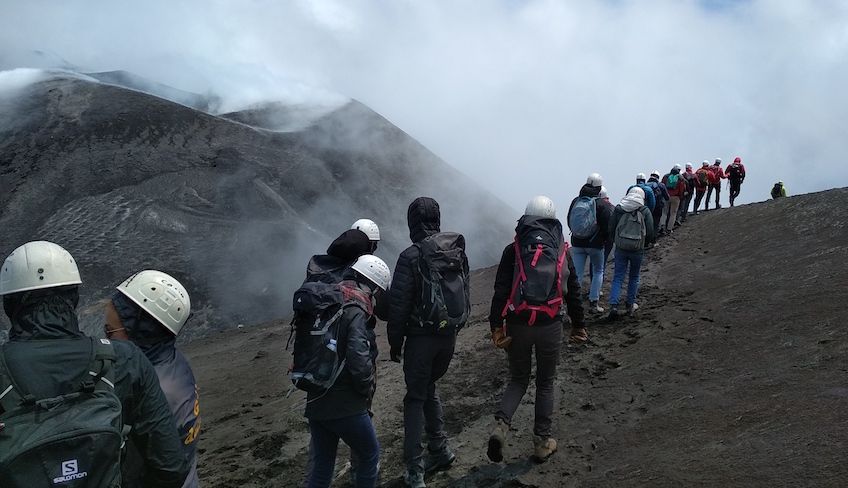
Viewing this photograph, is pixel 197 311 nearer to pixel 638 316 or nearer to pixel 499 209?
pixel 638 316

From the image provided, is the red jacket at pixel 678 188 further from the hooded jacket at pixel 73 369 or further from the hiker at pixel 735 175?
the hooded jacket at pixel 73 369

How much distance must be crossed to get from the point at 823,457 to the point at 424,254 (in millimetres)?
2821

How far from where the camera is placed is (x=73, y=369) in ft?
6.65

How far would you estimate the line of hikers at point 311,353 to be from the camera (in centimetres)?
195

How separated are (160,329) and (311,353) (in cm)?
95

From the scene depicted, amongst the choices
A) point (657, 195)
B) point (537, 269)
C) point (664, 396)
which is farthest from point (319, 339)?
point (657, 195)

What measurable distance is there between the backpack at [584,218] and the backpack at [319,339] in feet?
15.3

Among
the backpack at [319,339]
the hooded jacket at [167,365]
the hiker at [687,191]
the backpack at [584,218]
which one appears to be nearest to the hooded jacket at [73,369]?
the hooded jacket at [167,365]

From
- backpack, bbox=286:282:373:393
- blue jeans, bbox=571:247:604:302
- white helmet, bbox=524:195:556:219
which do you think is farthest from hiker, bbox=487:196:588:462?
blue jeans, bbox=571:247:604:302

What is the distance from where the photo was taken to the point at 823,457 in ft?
12.1

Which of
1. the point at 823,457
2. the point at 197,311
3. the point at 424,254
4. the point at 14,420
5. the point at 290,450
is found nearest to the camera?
the point at 14,420

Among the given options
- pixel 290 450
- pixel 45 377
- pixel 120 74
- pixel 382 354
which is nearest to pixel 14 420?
pixel 45 377

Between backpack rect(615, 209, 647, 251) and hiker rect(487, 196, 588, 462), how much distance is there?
2954 millimetres

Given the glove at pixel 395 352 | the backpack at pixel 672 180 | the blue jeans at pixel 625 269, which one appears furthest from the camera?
the backpack at pixel 672 180
